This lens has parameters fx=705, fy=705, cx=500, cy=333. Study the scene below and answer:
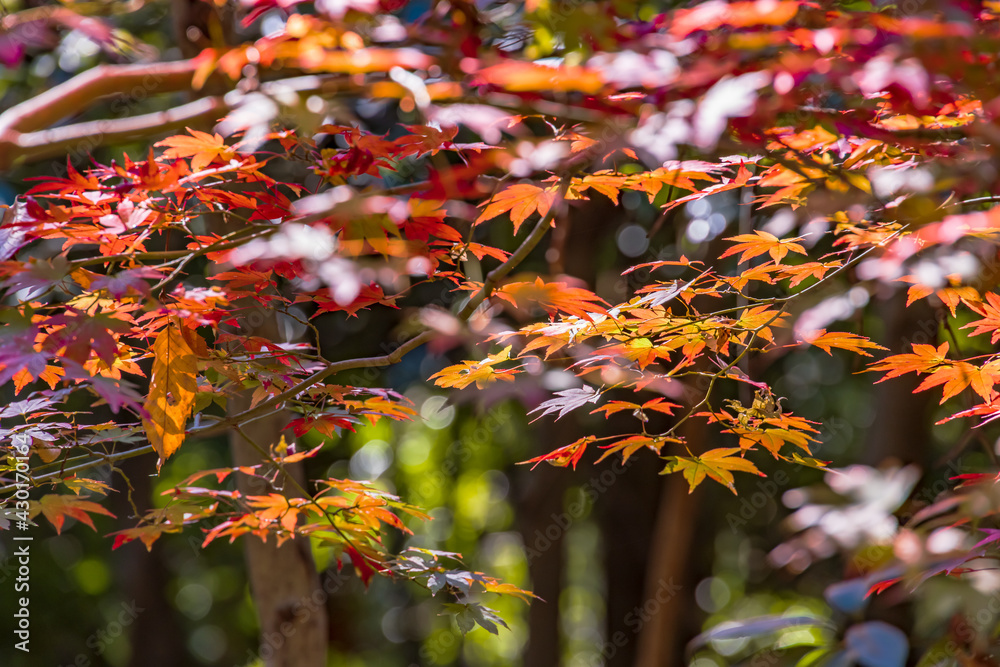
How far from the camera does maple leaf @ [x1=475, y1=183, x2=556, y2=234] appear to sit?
1397mm

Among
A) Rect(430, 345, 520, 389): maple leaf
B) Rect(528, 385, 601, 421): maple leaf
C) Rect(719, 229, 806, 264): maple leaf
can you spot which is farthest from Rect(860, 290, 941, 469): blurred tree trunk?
Rect(430, 345, 520, 389): maple leaf

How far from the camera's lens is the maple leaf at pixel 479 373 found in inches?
62.2

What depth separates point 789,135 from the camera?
1350 mm

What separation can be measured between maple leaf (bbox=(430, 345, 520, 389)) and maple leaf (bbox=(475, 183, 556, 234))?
1.01ft

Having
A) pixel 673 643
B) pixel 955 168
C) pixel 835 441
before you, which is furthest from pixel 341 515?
pixel 835 441

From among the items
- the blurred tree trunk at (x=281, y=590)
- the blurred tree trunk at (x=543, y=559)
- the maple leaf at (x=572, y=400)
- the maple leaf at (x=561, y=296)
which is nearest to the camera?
the maple leaf at (x=561, y=296)

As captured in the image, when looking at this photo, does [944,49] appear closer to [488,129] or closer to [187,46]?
[488,129]

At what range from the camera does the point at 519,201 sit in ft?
4.77

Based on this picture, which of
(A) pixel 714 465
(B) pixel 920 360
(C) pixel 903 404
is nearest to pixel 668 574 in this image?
(C) pixel 903 404

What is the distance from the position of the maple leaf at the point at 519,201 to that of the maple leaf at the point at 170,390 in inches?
25.9

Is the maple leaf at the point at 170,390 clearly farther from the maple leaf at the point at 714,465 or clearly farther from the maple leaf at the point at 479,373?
the maple leaf at the point at 714,465

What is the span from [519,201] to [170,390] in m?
0.80

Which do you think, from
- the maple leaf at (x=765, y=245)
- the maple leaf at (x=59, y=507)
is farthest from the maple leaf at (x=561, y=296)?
the maple leaf at (x=59, y=507)

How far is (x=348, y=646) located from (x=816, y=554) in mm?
8956
